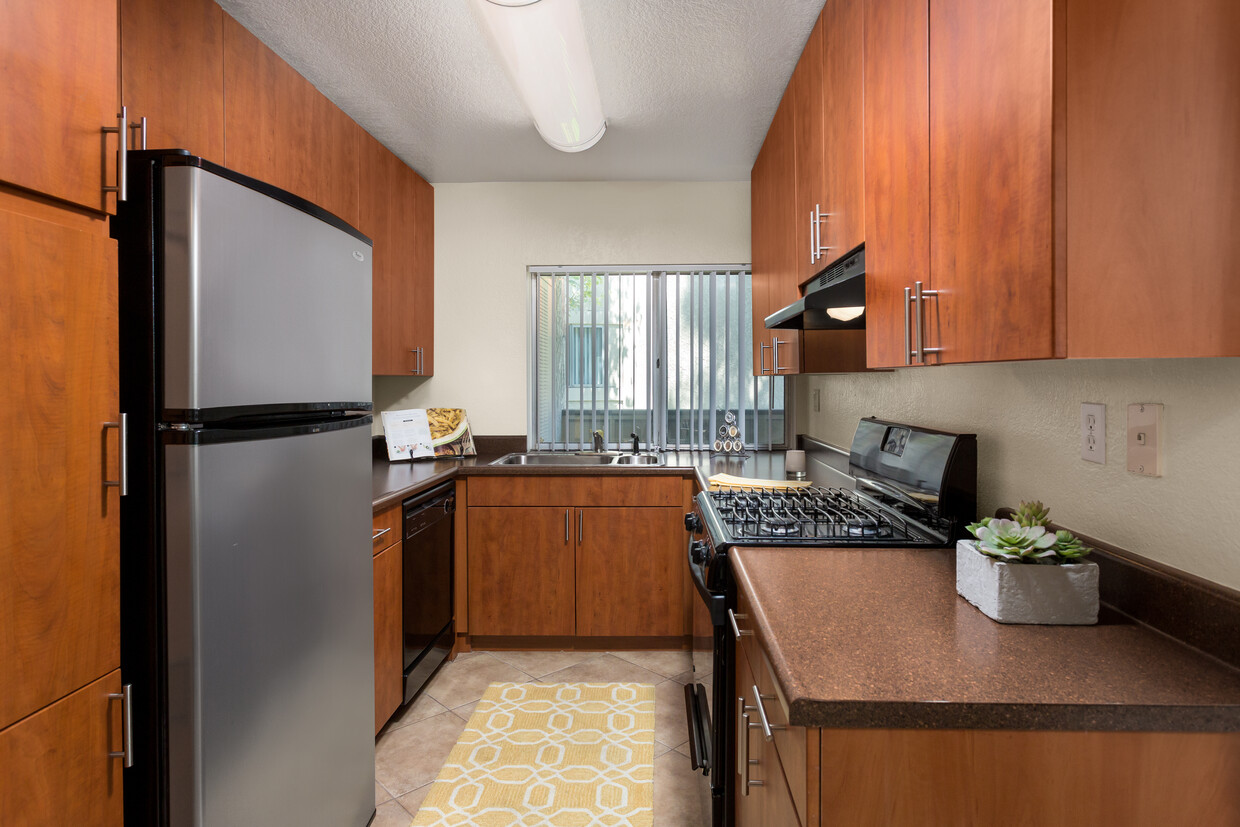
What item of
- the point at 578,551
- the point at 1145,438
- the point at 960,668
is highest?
the point at 1145,438

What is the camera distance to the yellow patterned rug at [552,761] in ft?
6.01

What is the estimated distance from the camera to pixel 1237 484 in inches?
33.6

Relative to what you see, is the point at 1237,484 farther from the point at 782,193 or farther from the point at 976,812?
the point at 782,193

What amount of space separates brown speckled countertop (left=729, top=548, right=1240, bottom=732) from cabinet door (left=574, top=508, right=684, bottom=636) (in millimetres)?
1787

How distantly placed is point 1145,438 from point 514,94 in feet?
7.61

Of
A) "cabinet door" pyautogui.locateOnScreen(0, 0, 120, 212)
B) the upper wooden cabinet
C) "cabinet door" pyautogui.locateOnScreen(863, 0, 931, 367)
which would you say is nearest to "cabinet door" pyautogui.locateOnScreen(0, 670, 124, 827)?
"cabinet door" pyautogui.locateOnScreen(0, 0, 120, 212)

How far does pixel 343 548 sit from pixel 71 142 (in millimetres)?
998

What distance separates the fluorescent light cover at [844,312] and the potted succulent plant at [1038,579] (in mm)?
942

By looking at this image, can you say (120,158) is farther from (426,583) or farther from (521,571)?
(521,571)

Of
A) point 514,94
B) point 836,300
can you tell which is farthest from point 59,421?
point 514,94

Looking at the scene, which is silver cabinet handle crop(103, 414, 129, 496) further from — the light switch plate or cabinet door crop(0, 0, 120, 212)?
the light switch plate

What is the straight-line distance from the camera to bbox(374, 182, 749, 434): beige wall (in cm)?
346

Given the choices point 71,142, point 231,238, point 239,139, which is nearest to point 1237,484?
point 231,238

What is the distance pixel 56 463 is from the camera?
943mm
